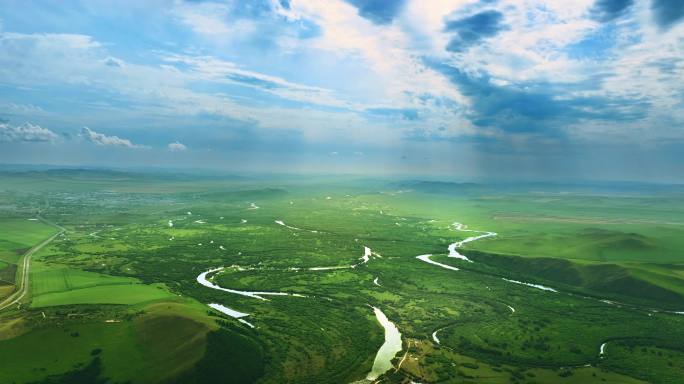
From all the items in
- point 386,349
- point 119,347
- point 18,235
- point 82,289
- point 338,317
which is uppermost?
point 18,235

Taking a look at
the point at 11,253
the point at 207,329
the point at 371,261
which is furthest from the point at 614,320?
the point at 11,253

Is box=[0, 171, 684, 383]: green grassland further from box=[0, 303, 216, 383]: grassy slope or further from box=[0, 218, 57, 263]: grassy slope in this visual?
box=[0, 218, 57, 263]: grassy slope

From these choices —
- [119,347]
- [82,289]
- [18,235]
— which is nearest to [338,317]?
[119,347]

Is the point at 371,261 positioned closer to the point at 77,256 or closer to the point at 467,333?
the point at 467,333

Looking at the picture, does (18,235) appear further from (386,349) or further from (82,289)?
(386,349)

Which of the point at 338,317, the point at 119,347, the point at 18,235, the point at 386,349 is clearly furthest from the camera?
the point at 18,235

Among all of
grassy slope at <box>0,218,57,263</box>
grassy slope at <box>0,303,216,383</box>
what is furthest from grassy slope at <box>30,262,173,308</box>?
grassy slope at <box>0,218,57,263</box>

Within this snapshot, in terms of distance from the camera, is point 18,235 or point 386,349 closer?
point 386,349

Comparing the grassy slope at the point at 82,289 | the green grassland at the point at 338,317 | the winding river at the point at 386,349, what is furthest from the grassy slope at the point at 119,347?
the winding river at the point at 386,349

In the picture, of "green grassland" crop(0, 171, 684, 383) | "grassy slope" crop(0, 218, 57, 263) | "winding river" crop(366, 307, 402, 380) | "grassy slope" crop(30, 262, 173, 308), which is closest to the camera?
"green grassland" crop(0, 171, 684, 383)

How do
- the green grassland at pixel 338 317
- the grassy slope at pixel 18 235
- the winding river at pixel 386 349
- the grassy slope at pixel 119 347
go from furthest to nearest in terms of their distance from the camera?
1. the grassy slope at pixel 18 235
2. the winding river at pixel 386 349
3. the green grassland at pixel 338 317
4. the grassy slope at pixel 119 347

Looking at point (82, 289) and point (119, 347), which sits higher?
point (119, 347)

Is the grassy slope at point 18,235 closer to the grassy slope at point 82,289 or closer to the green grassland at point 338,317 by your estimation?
the green grassland at point 338,317
